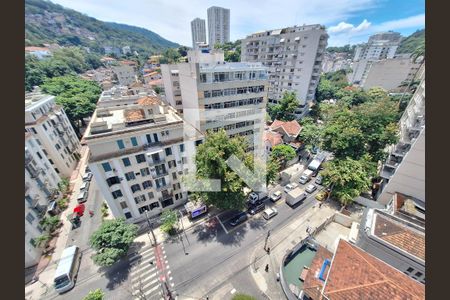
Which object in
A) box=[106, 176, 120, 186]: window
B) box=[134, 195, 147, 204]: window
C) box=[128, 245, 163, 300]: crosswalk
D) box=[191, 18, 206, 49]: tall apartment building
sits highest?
box=[191, 18, 206, 49]: tall apartment building

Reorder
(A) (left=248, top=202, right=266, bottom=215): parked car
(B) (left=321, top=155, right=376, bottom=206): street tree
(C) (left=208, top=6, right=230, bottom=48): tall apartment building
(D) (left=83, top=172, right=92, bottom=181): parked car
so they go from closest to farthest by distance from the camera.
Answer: (B) (left=321, top=155, right=376, bottom=206): street tree, (A) (left=248, top=202, right=266, bottom=215): parked car, (D) (left=83, top=172, right=92, bottom=181): parked car, (C) (left=208, top=6, right=230, bottom=48): tall apartment building

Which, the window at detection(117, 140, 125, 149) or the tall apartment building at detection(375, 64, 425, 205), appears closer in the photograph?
the window at detection(117, 140, 125, 149)

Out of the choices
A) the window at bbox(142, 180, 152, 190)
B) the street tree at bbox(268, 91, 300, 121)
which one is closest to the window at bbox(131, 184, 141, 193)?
the window at bbox(142, 180, 152, 190)

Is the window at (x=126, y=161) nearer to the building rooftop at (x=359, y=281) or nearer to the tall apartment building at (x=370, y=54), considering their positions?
the building rooftop at (x=359, y=281)

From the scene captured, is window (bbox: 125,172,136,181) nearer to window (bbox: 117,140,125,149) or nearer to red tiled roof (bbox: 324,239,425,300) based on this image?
window (bbox: 117,140,125,149)

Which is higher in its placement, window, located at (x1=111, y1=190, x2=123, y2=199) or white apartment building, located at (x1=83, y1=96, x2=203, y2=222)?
white apartment building, located at (x1=83, y1=96, x2=203, y2=222)


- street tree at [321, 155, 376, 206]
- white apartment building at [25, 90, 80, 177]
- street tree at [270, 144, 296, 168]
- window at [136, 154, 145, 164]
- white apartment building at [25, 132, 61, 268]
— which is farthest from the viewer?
street tree at [270, 144, 296, 168]

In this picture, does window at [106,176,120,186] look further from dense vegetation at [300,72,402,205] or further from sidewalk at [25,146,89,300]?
dense vegetation at [300,72,402,205]
